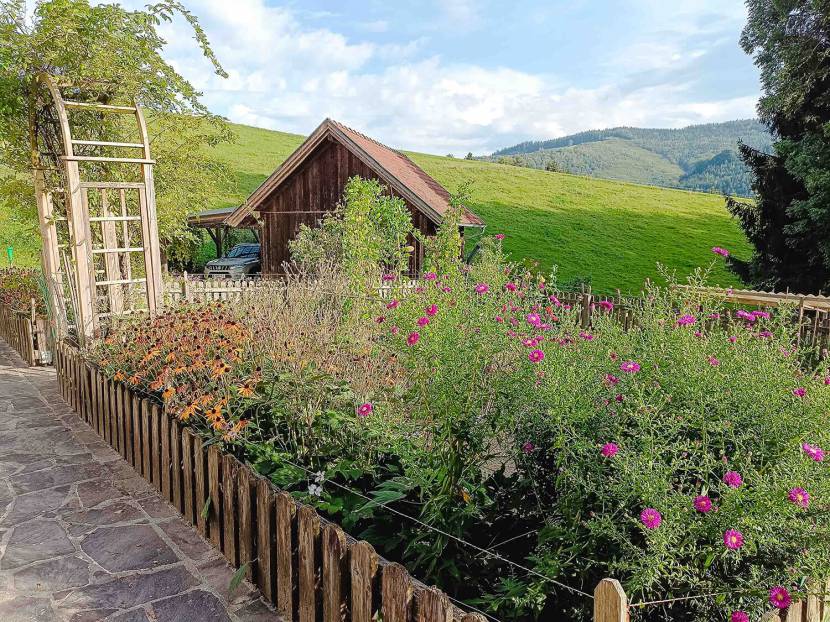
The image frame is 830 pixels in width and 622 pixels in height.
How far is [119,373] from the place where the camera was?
438cm

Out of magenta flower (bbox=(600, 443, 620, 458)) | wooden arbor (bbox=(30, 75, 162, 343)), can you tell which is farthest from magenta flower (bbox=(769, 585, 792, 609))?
wooden arbor (bbox=(30, 75, 162, 343))

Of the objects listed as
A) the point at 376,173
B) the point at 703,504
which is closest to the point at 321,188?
the point at 376,173

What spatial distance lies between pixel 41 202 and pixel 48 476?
4977 millimetres

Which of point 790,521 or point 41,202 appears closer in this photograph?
point 790,521

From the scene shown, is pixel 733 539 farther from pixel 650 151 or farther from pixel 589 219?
pixel 650 151

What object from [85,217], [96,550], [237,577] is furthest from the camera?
[85,217]

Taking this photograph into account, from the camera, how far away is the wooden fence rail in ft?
6.36

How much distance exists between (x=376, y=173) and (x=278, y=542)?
1323cm

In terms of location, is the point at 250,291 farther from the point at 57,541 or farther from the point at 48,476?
the point at 57,541

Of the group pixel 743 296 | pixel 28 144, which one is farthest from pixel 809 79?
pixel 28 144

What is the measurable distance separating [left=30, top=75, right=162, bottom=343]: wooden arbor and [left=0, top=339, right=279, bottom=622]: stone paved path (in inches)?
89.1

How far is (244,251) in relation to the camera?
2530 cm

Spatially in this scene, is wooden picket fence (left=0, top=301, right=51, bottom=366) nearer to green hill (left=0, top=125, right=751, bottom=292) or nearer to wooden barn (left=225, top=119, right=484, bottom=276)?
wooden barn (left=225, top=119, right=484, bottom=276)

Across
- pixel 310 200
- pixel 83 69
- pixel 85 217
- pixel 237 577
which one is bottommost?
pixel 237 577
